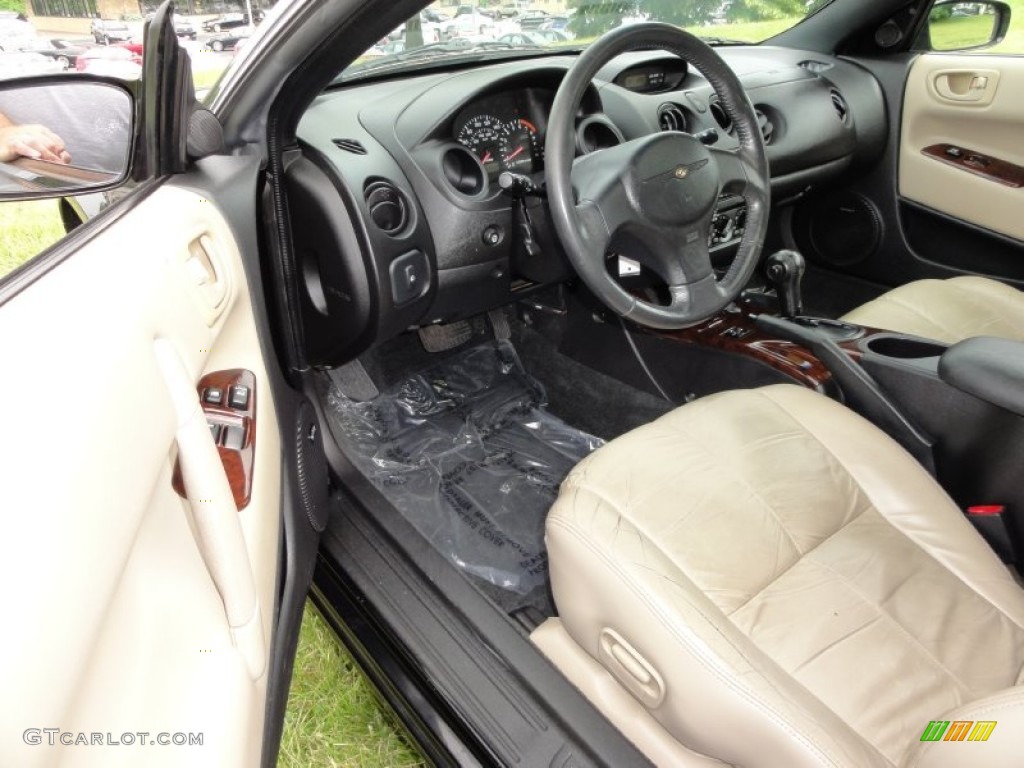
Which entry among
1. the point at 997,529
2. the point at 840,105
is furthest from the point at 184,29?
the point at 840,105

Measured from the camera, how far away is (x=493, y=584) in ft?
5.72

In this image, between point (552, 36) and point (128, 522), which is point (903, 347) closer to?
point (552, 36)

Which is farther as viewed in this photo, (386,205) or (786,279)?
(786,279)

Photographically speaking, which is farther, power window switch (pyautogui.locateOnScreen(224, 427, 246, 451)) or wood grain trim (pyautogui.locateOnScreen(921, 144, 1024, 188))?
wood grain trim (pyautogui.locateOnScreen(921, 144, 1024, 188))

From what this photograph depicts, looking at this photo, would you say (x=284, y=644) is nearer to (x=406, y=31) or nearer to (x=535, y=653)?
(x=535, y=653)

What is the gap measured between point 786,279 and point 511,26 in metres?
0.97

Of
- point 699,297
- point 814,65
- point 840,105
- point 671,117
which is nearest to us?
point 699,297

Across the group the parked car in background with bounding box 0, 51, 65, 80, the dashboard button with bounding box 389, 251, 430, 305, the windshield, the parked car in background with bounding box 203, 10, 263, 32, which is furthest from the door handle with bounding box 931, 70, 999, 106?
the parked car in background with bounding box 0, 51, 65, 80

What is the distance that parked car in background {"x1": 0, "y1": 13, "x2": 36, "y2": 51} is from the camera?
31.0 inches

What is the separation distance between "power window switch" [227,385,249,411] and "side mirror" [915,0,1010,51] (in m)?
2.55

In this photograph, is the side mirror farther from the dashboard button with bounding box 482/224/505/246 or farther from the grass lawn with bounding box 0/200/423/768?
the grass lawn with bounding box 0/200/423/768

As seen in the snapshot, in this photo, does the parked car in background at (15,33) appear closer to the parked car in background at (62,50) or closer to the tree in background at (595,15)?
the parked car in background at (62,50)

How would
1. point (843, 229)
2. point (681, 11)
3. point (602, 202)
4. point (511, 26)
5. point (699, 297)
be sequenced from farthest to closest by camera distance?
point (843, 229) < point (681, 11) < point (511, 26) < point (699, 297) < point (602, 202)

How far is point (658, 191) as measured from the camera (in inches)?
59.8
